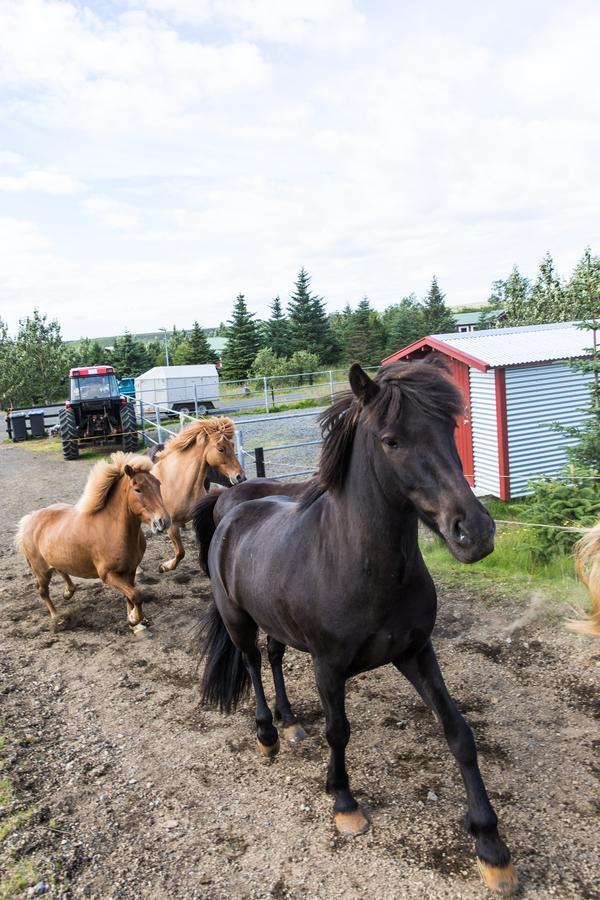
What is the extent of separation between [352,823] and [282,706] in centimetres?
100

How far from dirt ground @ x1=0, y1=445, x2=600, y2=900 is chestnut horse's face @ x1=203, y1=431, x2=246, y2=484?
2.45m

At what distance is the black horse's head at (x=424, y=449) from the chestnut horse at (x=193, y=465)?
16.1 feet

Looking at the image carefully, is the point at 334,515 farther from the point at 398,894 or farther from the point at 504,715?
the point at 504,715

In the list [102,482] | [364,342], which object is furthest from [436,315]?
[102,482]

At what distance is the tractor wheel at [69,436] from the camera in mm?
16531

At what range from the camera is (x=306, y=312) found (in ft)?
136

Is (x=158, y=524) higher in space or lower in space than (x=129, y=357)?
lower

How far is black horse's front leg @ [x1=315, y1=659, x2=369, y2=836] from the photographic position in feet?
8.55

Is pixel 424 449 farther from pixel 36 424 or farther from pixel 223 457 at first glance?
pixel 36 424

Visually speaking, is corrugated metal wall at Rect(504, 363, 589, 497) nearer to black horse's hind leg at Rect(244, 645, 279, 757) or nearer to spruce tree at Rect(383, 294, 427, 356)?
black horse's hind leg at Rect(244, 645, 279, 757)

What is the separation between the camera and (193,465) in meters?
7.25

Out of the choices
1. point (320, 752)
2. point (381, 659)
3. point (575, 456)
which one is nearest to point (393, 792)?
point (320, 752)

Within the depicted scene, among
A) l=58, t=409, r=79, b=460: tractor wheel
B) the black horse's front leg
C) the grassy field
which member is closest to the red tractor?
l=58, t=409, r=79, b=460: tractor wheel

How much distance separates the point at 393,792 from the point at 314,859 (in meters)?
0.55
